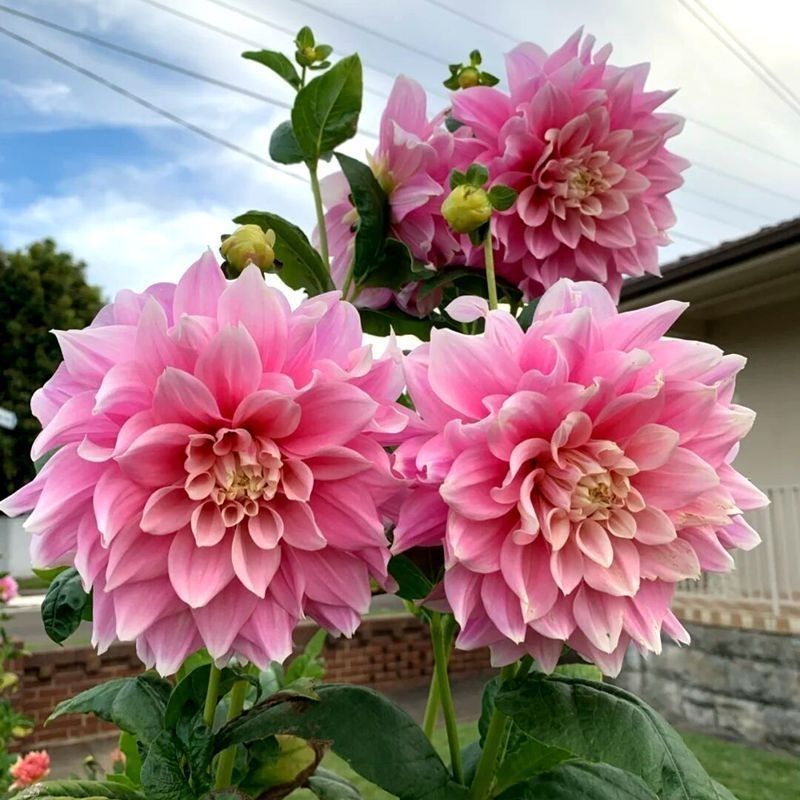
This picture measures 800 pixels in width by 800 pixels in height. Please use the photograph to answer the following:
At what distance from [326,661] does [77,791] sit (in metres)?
5.04

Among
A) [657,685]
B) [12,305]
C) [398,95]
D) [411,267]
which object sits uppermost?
[12,305]

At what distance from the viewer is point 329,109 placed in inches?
27.9

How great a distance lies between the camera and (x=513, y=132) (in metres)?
0.67

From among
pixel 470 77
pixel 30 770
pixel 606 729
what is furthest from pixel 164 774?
pixel 30 770

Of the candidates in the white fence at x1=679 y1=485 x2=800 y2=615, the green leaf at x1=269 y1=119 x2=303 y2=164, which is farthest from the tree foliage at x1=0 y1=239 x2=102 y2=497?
the green leaf at x1=269 y1=119 x2=303 y2=164

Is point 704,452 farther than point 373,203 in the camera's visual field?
No

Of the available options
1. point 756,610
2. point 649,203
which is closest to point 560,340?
point 649,203

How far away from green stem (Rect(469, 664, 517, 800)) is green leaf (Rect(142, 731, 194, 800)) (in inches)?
7.9

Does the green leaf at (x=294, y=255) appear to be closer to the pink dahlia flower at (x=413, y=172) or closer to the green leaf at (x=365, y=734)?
the pink dahlia flower at (x=413, y=172)

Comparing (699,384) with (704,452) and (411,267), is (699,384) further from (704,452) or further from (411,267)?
(411,267)

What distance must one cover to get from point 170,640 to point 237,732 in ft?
0.49

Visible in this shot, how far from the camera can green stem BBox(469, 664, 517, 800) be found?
1.96ft

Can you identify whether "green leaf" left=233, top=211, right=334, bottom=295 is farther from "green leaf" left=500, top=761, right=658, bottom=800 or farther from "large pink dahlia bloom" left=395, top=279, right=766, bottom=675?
"green leaf" left=500, top=761, right=658, bottom=800

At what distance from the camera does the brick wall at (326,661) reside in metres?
4.43
